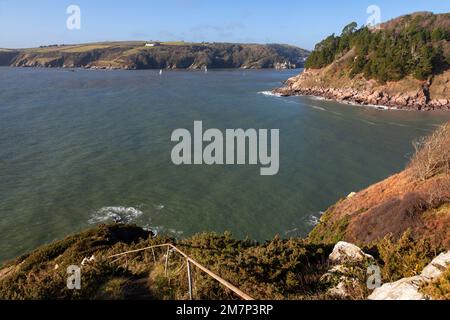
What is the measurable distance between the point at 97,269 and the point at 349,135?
50596 mm

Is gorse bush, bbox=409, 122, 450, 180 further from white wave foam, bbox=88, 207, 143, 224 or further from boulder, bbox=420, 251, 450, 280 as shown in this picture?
white wave foam, bbox=88, 207, 143, 224

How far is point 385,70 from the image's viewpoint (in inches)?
3287

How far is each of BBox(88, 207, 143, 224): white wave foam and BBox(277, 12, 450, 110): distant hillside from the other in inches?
2700

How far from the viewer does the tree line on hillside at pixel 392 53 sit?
271ft

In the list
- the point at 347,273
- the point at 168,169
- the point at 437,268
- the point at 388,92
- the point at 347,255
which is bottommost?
the point at 168,169

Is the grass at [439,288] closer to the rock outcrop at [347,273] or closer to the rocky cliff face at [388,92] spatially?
the rock outcrop at [347,273]

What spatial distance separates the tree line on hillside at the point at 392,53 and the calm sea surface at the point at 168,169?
1733cm

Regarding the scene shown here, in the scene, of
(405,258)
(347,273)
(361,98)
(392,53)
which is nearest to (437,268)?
(405,258)

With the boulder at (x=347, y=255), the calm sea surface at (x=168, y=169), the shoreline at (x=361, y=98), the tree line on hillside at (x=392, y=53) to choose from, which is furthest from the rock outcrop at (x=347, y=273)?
the tree line on hillside at (x=392, y=53)

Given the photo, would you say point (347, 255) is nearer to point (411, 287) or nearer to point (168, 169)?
point (411, 287)

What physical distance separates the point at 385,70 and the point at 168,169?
67353mm

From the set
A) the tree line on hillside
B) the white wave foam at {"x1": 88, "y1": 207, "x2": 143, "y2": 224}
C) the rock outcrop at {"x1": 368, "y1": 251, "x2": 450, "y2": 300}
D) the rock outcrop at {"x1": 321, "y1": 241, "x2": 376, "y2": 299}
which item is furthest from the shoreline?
the rock outcrop at {"x1": 368, "y1": 251, "x2": 450, "y2": 300}

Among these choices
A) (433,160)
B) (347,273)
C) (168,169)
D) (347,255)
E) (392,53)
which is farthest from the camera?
(392,53)
